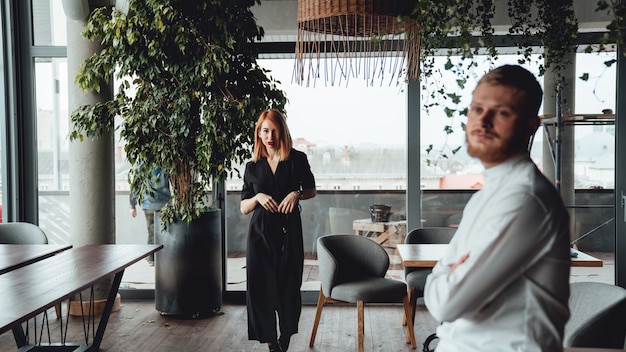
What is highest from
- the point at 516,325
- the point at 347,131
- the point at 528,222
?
the point at 347,131

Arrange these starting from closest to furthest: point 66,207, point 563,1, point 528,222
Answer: point 528,222
point 563,1
point 66,207

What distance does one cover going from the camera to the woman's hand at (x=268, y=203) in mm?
3918

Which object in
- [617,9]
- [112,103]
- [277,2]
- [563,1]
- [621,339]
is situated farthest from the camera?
[277,2]

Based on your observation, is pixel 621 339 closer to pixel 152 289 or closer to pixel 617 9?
pixel 617 9

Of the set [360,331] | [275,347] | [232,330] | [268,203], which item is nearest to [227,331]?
[232,330]

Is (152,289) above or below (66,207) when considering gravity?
below

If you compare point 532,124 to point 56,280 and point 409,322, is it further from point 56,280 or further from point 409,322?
point 409,322

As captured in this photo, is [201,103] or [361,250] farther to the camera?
[201,103]

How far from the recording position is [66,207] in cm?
585

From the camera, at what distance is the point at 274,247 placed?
3.95 metres

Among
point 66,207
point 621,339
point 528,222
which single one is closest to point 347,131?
point 66,207

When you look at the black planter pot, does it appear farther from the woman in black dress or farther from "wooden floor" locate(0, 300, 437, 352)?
the woman in black dress

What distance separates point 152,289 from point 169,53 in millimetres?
2354

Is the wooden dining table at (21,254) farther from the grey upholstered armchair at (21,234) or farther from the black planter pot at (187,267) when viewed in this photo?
the black planter pot at (187,267)
